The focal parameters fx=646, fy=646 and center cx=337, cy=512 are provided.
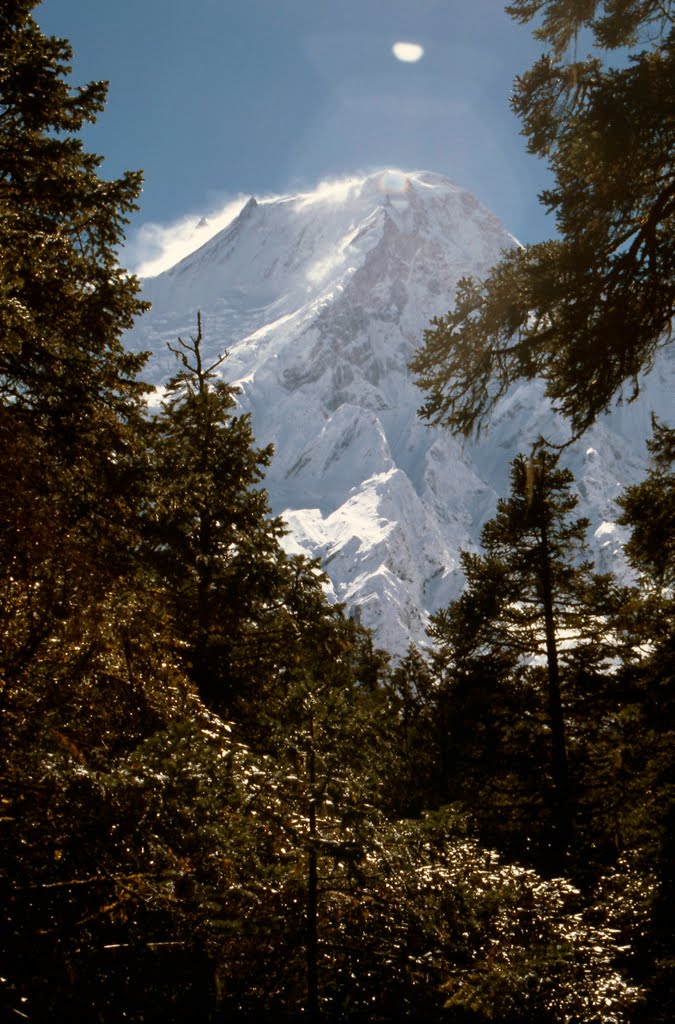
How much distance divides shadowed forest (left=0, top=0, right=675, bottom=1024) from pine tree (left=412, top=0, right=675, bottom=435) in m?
0.02

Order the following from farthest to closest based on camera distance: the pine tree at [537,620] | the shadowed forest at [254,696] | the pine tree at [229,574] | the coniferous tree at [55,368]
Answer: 1. the pine tree at [537,620]
2. the pine tree at [229,574]
3. the coniferous tree at [55,368]
4. the shadowed forest at [254,696]

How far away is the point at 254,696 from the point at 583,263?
733cm

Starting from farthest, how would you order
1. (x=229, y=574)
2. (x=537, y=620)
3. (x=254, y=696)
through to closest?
1. (x=537, y=620)
2. (x=229, y=574)
3. (x=254, y=696)

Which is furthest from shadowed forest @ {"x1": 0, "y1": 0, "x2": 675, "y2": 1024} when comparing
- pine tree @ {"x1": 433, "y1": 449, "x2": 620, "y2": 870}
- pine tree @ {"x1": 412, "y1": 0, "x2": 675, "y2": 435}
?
pine tree @ {"x1": 433, "y1": 449, "x2": 620, "y2": 870}

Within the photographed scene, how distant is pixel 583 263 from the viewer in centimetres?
578

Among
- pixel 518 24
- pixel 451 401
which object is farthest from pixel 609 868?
pixel 518 24

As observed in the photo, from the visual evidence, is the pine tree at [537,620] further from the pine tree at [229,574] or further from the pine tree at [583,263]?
the pine tree at [583,263]

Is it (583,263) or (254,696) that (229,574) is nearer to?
(254,696)

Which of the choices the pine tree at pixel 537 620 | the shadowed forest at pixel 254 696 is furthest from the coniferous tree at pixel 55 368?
the pine tree at pixel 537 620

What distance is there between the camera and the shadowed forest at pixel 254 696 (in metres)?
3.85

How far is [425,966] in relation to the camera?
13.9ft

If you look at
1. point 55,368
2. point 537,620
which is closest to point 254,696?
point 55,368

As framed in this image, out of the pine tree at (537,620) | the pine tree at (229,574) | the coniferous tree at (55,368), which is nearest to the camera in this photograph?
the coniferous tree at (55,368)

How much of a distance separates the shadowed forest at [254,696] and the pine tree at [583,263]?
0.02 m
